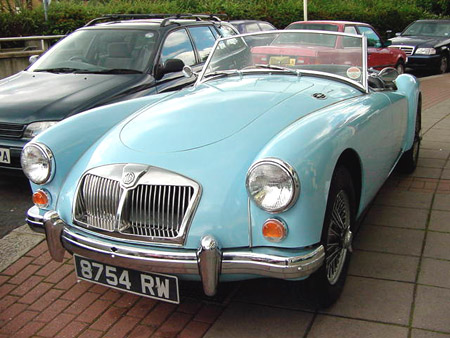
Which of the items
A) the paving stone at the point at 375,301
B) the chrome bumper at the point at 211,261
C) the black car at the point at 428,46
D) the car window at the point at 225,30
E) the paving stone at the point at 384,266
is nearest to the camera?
the chrome bumper at the point at 211,261

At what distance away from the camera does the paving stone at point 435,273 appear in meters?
3.38

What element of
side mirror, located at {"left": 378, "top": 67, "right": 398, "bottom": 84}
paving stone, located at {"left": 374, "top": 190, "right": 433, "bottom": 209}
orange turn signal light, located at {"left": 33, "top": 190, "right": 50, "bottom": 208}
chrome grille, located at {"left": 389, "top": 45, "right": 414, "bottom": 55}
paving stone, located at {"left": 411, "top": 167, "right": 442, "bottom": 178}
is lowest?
chrome grille, located at {"left": 389, "top": 45, "right": 414, "bottom": 55}

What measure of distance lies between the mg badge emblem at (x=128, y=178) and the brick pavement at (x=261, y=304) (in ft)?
2.28

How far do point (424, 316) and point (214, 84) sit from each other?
223cm

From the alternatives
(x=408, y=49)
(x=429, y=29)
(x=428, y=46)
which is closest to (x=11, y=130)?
(x=408, y=49)

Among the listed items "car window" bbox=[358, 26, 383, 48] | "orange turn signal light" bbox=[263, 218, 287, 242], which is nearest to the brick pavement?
"orange turn signal light" bbox=[263, 218, 287, 242]

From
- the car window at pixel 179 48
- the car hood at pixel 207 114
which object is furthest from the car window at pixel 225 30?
the car hood at pixel 207 114

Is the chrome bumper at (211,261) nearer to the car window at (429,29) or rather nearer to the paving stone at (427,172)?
the paving stone at (427,172)

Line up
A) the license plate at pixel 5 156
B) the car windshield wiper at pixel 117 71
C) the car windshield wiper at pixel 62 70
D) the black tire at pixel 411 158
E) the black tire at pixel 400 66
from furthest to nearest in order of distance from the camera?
1. the black tire at pixel 400 66
2. the car windshield wiper at pixel 62 70
3. the car windshield wiper at pixel 117 71
4. the black tire at pixel 411 158
5. the license plate at pixel 5 156

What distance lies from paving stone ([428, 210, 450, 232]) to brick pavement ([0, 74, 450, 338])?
3cm

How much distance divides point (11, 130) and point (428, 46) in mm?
12309

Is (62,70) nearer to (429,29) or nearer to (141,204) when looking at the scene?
(141,204)

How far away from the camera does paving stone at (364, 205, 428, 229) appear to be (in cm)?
431

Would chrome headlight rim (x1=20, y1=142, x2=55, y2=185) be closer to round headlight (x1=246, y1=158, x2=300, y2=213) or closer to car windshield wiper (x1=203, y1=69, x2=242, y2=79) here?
round headlight (x1=246, y1=158, x2=300, y2=213)
